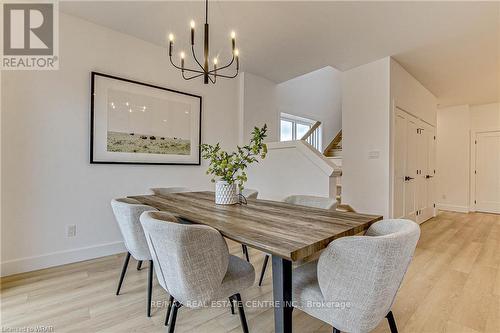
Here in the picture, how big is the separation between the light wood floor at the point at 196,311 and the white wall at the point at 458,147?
12.6 ft

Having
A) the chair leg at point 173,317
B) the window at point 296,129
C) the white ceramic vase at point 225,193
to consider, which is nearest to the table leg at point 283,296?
the chair leg at point 173,317

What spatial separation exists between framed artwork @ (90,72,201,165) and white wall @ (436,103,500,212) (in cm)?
618

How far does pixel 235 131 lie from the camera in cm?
416

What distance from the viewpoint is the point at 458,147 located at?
5.99m

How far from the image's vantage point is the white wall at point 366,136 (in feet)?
11.5

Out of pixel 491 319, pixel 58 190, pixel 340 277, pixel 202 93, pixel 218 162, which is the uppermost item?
pixel 202 93

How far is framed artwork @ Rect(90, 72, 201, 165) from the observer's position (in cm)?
277

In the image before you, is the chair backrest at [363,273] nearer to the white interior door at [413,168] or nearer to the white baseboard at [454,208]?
the white interior door at [413,168]

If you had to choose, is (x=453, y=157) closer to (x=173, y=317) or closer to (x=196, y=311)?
(x=196, y=311)

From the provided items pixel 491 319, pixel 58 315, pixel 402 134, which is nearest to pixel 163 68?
pixel 58 315

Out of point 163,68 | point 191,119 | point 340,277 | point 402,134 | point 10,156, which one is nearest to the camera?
point 340,277

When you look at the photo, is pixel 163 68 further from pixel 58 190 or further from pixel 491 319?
pixel 491 319

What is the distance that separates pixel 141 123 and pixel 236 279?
96.6 inches

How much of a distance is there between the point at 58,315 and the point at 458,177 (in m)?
7.73
